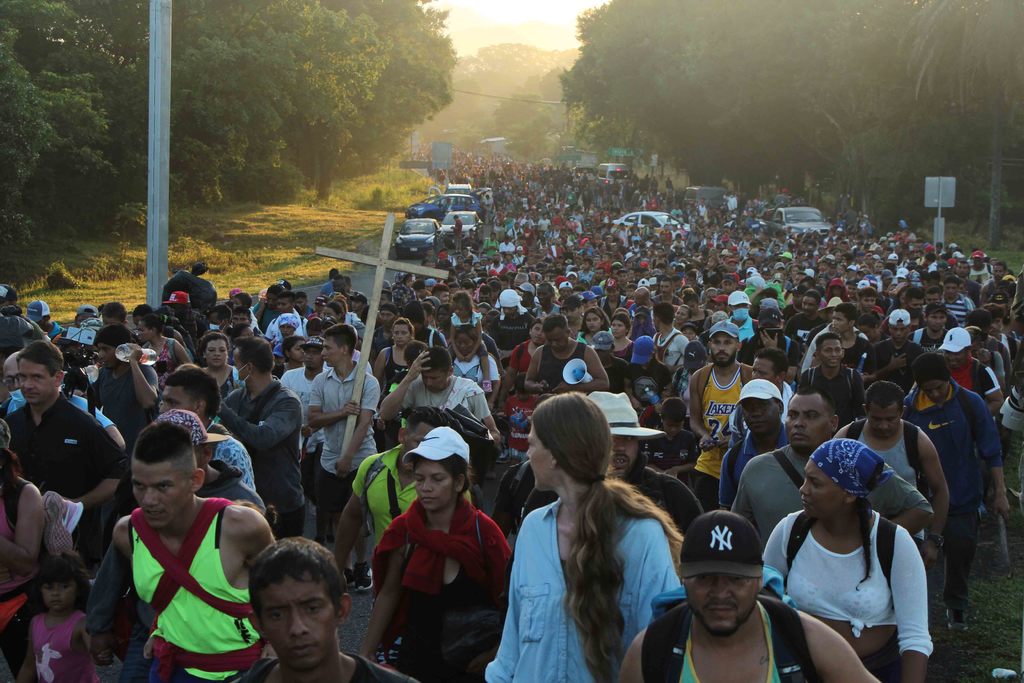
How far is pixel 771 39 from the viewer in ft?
170

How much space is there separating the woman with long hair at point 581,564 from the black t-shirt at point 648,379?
6.84 m

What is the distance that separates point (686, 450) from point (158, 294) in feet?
30.4

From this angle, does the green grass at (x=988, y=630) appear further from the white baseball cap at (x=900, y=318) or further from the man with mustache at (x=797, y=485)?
the white baseball cap at (x=900, y=318)

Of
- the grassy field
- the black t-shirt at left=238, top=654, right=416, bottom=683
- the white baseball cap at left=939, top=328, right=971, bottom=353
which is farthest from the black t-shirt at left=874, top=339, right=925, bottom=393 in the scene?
the grassy field

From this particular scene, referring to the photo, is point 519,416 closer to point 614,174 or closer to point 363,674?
point 363,674

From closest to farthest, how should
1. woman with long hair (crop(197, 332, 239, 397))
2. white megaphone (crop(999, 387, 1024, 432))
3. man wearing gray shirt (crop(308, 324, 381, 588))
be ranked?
white megaphone (crop(999, 387, 1024, 432)), man wearing gray shirt (crop(308, 324, 381, 588)), woman with long hair (crop(197, 332, 239, 397))

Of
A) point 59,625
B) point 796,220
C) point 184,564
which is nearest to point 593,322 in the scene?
point 59,625

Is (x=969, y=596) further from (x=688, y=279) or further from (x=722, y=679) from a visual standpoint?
(x=688, y=279)

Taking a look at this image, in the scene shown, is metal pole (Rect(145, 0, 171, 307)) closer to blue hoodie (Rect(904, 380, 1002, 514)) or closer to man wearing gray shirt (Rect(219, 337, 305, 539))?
man wearing gray shirt (Rect(219, 337, 305, 539))

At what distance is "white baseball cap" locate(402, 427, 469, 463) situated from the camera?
4.61m

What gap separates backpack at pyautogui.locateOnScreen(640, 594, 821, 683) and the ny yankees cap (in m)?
0.17

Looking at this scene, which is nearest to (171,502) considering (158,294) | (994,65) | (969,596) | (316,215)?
(969,596)

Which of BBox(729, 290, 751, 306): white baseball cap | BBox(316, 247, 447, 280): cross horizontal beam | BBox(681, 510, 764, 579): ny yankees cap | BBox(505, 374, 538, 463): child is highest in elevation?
BBox(316, 247, 447, 280): cross horizontal beam

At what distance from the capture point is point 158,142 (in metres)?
15.9
